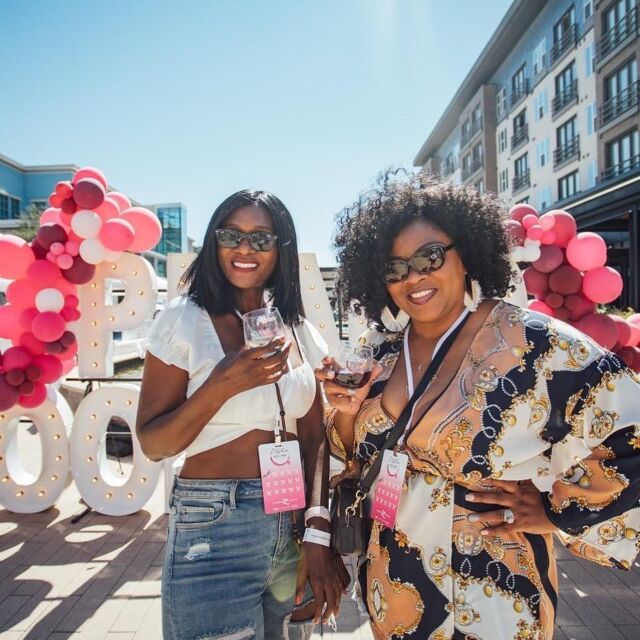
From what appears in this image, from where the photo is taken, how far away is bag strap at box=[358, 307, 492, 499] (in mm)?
1657

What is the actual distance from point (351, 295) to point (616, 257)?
1709 centimetres

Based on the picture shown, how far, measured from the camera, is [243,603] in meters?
1.62

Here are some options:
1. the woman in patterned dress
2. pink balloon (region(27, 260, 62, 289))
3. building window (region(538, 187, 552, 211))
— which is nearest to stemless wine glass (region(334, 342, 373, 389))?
the woman in patterned dress

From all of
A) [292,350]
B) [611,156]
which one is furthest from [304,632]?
[611,156]

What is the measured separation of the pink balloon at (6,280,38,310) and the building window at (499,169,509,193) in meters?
30.3

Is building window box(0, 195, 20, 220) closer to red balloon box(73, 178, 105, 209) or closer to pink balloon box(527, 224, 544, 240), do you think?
red balloon box(73, 178, 105, 209)

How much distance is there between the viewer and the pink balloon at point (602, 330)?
421 centimetres

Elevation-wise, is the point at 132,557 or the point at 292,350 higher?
the point at 292,350

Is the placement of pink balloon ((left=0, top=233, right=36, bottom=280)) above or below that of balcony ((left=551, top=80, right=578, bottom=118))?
below

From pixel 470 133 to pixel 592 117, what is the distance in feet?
45.7

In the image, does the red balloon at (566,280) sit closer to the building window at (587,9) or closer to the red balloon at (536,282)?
the red balloon at (536,282)

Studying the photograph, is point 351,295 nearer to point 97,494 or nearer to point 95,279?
point 95,279

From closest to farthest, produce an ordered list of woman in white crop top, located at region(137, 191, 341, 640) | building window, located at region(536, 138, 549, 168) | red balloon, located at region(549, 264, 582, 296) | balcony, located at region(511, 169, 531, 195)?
woman in white crop top, located at region(137, 191, 341, 640) < red balloon, located at region(549, 264, 582, 296) < building window, located at region(536, 138, 549, 168) < balcony, located at region(511, 169, 531, 195)

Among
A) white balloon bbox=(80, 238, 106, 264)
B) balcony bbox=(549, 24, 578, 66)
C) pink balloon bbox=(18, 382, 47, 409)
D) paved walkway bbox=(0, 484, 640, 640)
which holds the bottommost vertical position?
paved walkway bbox=(0, 484, 640, 640)
